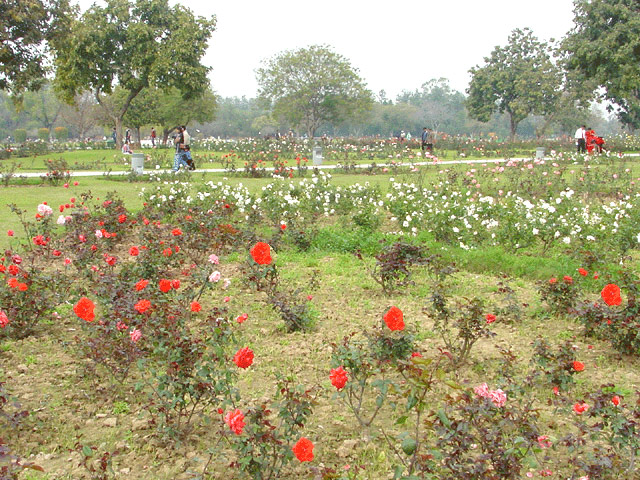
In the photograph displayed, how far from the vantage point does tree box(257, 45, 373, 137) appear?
143ft

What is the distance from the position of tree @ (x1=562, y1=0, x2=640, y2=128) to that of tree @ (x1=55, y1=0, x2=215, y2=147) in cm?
1974

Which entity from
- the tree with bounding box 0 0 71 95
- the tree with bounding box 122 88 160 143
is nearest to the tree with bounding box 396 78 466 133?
the tree with bounding box 122 88 160 143

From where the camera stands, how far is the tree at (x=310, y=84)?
43.5 meters

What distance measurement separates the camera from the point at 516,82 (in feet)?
132

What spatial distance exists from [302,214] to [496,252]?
10.9 feet

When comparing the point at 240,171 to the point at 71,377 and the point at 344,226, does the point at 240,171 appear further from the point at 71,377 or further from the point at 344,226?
the point at 71,377

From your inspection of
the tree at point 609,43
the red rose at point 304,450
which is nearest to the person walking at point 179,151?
the red rose at point 304,450

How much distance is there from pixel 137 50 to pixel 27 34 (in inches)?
282

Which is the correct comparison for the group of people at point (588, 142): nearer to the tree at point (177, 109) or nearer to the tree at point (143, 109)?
the tree at point (177, 109)

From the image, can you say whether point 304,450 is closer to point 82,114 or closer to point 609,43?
point 609,43

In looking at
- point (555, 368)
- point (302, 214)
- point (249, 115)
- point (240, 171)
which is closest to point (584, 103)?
point (240, 171)

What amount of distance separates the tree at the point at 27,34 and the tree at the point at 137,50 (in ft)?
14.4

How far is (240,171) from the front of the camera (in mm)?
16953

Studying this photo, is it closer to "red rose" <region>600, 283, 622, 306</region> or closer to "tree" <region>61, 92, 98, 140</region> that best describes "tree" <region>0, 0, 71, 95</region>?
"red rose" <region>600, 283, 622, 306</region>
